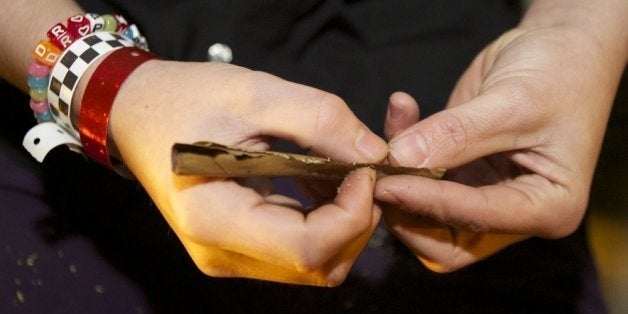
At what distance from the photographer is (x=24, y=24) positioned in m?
0.60

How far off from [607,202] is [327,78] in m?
0.42

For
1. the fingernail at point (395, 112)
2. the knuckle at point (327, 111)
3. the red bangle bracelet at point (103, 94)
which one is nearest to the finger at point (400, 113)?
the fingernail at point (395, 112)

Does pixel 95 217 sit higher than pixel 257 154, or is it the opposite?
pixel 257 154

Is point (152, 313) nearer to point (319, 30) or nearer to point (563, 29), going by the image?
point (319, 30)

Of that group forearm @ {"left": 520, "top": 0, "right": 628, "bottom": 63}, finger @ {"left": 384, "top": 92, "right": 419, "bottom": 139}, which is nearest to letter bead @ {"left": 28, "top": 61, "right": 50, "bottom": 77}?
finger @ {"left": 384, "top": 92, "right": 419, "bottom": 139}

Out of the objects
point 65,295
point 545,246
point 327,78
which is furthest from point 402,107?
point 65,295

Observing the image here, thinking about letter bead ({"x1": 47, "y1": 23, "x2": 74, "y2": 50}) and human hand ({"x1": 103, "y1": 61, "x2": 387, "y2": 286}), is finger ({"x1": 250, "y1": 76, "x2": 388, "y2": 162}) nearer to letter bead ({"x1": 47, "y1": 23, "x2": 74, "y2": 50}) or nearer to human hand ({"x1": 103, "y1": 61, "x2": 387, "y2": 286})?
human hand ({"x1": 103, "y1": 61, "x2": 387, "y2": 286})

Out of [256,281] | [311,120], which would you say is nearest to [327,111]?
[311,120]

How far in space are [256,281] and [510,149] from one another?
265 mm

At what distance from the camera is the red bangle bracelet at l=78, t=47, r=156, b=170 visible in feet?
1.64

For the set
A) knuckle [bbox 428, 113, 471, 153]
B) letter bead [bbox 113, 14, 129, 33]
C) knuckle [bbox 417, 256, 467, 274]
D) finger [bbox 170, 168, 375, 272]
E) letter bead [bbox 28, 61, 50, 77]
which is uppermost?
letter bead [bbox 113, 14, 129, 33]

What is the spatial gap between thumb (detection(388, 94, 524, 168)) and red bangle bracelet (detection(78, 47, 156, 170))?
0.73 feet

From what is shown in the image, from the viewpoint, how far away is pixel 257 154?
0.42m

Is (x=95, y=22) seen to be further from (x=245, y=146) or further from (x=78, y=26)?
(x=245, y=146)
